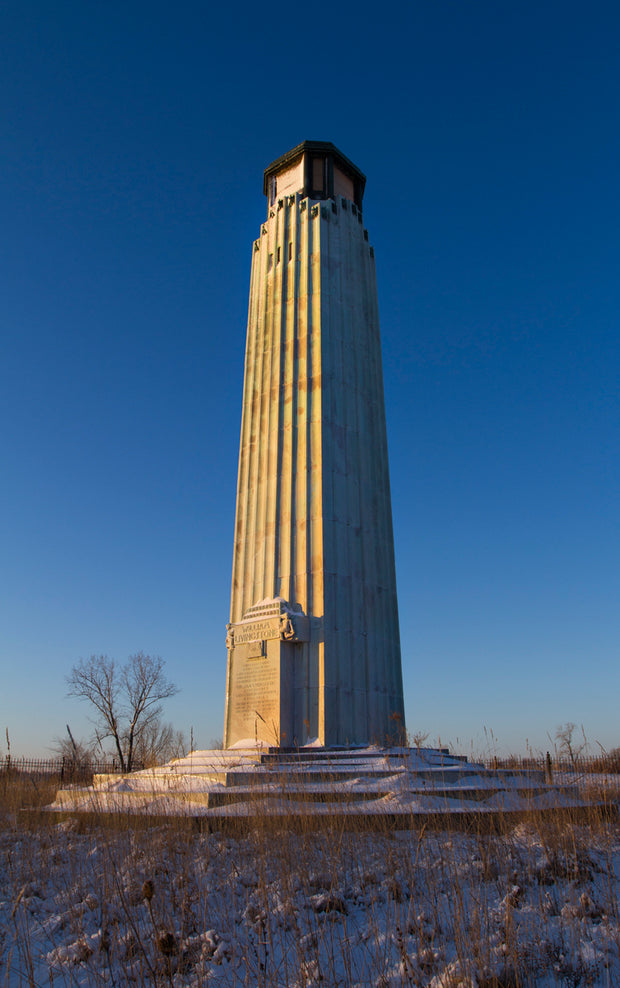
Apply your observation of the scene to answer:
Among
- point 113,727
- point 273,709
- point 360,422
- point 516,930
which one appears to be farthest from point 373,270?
point 113,727

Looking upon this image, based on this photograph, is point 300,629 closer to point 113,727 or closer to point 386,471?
point 386,471

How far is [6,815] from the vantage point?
809 cm

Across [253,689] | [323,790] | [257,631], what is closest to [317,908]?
[323,790]

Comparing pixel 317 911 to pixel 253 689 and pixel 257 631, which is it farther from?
pixel 257 631

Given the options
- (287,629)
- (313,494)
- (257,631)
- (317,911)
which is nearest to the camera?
(317,911)

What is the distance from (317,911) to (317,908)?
2 centimetres

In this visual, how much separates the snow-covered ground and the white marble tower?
5.68m

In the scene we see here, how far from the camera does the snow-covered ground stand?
3205 mm

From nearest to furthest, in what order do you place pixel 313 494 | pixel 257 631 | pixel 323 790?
pixel 323 790 → pixel 257 631 → pixel 313 494

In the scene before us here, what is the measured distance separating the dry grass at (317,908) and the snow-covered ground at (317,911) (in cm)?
1

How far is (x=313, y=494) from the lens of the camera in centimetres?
1359

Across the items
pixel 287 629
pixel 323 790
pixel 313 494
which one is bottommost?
pixel 323 790

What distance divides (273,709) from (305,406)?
6545mm

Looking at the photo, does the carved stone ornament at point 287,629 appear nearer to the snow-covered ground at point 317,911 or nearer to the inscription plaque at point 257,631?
Result: the inscription plaque at point 257,631
